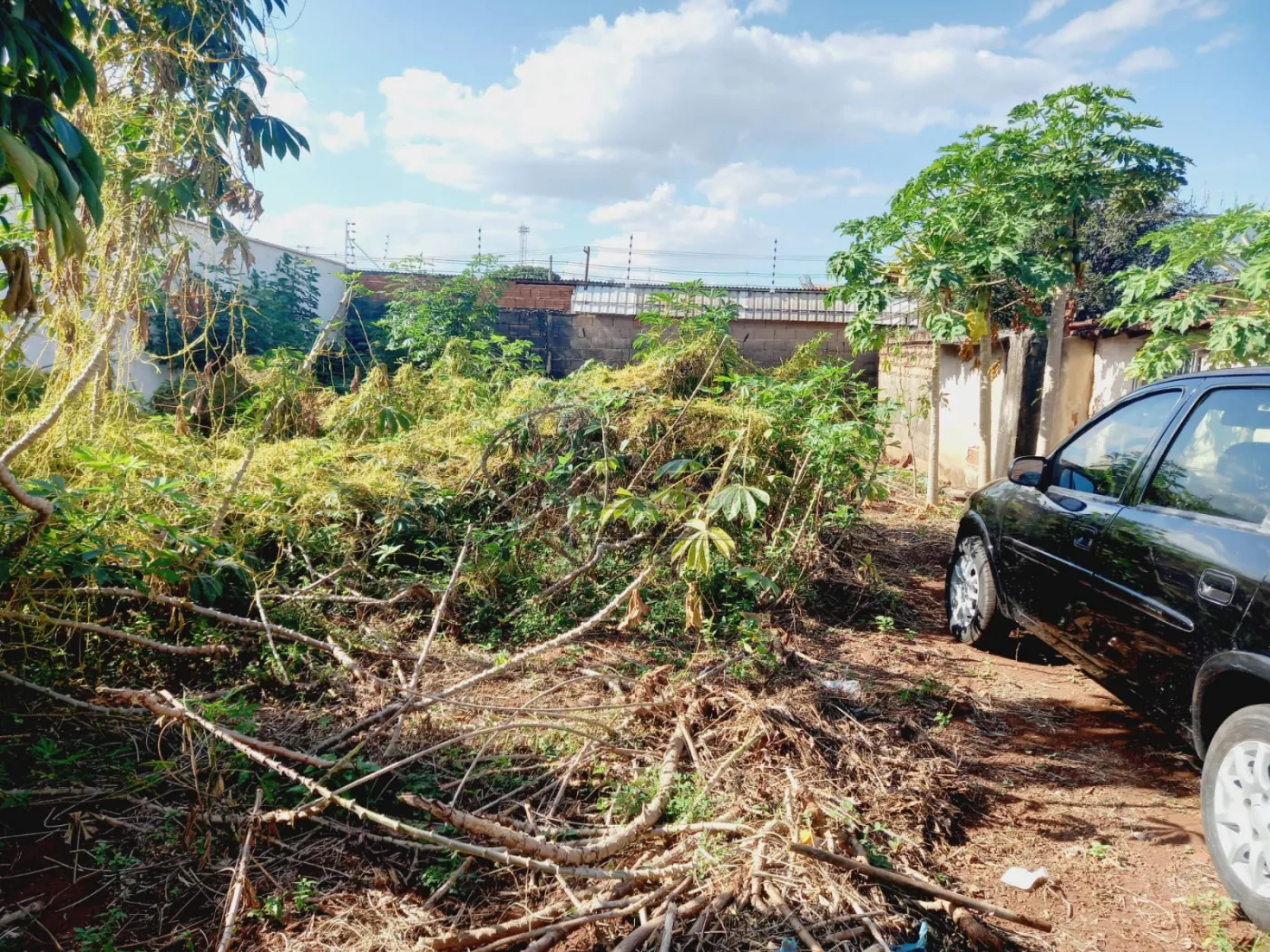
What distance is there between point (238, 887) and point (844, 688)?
2.62 metres

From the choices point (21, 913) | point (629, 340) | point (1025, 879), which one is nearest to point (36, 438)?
point (21, 913)

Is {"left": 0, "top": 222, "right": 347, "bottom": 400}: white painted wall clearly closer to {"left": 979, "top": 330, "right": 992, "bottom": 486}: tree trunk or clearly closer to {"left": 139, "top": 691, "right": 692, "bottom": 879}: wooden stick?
{"left": 139, "top": 691, "right": 692, "bottom": 879}: wooden stick

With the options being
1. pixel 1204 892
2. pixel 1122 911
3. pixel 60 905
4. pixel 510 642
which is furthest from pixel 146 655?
pixel 1204 892

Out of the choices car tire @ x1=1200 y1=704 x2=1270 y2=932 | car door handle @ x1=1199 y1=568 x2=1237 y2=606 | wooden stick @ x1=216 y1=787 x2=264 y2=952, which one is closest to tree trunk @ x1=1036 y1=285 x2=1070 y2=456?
car door handle @ x1=1199 y1=568 x2=1237 y2=606

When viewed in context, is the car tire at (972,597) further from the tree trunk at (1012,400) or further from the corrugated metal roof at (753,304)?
the corrugated metal roof at (753,304)

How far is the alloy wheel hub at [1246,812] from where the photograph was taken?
2.23 meters

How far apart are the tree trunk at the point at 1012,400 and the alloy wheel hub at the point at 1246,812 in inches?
241

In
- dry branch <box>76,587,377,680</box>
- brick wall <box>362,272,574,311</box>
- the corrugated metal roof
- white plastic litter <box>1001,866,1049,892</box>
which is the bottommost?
white plastic litter <box>1001,866,1049,892</box>

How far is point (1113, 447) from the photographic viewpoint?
338 centimetres

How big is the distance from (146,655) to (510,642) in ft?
5.64

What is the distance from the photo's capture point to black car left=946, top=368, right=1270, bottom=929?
232 centimetres

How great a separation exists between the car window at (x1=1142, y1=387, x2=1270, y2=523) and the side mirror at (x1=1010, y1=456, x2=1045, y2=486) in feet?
2.67

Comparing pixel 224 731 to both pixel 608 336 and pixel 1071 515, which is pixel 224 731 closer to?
pixel 1071 515

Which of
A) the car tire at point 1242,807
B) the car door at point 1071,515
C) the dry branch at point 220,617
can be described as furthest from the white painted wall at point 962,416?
the dry branch at point 220,617
